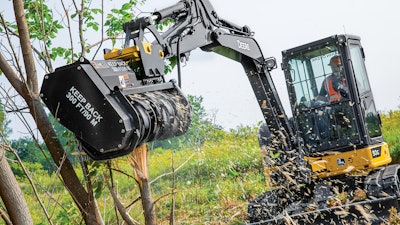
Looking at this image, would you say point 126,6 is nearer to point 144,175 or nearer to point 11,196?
point 144,175

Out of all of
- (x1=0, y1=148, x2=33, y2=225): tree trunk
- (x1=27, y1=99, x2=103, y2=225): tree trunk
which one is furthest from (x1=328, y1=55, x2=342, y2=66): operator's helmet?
(x1=0, y1=148, x2=33, y2=225): tree trunk

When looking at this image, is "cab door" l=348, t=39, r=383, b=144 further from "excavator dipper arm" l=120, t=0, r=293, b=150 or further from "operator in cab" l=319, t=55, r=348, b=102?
"excavator dipper arm" l=120, t=0, r=293, b=150

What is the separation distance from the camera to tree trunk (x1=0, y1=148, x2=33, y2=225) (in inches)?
182

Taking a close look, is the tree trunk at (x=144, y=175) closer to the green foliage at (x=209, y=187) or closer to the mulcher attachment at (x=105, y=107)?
the mulcher attachment at (x=105, y=107)

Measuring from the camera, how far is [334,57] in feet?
24.8

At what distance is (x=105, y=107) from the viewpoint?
154 inches

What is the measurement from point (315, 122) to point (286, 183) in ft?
2.79

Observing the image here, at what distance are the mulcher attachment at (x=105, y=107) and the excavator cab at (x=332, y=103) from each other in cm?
366

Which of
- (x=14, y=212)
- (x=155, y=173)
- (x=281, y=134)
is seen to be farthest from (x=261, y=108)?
(x=155, y=173)

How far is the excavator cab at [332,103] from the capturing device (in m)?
7.46

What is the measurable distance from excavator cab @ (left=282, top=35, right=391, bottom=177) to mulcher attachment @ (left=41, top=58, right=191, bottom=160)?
366 cm

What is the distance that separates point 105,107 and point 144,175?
4.21 feet

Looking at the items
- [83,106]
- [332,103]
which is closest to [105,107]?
[83,106]

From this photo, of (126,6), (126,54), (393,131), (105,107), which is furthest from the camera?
(393,131)
